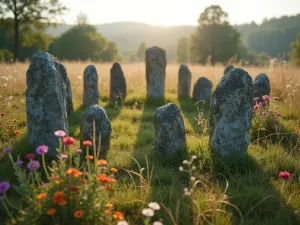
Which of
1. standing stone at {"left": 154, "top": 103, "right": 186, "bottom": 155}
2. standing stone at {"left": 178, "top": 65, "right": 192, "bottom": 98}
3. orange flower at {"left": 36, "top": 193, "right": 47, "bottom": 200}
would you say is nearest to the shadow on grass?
standing stone at {"left": 154, "top": 103, "right": 186, "bottom": 155}

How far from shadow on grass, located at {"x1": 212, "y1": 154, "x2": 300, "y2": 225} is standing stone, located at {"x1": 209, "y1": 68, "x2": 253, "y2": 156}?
0.90 ft

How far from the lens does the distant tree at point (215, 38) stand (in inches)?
1706

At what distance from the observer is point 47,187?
355 cm

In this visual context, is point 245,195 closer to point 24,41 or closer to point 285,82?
point 285,82

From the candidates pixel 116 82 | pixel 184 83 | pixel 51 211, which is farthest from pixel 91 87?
pixel 51 211

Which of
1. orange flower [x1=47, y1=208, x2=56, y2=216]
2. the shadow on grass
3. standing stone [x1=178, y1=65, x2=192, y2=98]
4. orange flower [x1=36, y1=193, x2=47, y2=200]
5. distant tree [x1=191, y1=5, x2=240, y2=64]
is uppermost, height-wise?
distant tree [x1=191, y1=5, x2=240, y2=64]

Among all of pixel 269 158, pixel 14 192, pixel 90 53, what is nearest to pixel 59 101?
pixel 14 192

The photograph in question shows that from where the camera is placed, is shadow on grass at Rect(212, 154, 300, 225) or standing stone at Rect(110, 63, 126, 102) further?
standing stone at Rect(110, 63, 126, 102)

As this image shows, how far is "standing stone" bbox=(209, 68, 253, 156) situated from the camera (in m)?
6.29

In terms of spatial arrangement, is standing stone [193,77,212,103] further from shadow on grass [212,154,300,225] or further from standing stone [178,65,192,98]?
shadow on grass [212,154,300,225]

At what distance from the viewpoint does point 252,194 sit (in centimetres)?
474

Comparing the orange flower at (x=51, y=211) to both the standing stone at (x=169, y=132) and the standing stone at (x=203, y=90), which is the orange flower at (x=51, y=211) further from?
the standing stone at (x=203, y=90)

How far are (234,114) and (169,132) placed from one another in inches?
55.7

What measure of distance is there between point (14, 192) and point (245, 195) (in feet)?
12.3
